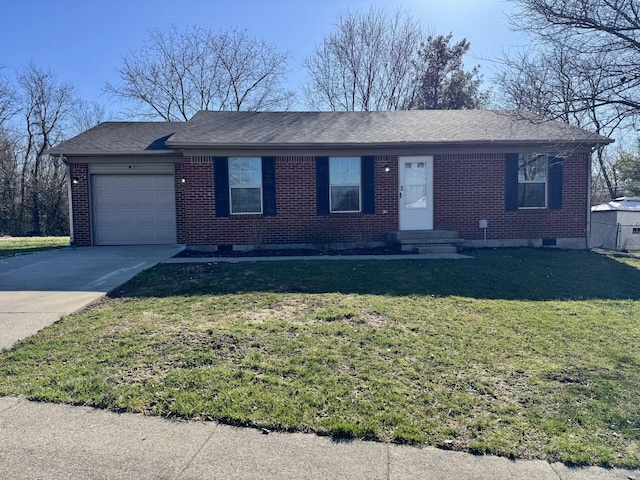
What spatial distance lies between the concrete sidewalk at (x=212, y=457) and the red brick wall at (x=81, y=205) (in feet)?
34.7

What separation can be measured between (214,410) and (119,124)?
46.8 feet

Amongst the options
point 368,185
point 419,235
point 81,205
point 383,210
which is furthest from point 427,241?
point 81,205

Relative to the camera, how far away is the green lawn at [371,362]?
3.01m

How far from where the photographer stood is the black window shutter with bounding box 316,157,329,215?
37.0 feet

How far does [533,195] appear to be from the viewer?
11758 mm

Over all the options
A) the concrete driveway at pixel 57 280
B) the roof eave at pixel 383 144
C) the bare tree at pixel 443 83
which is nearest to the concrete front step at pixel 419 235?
the roof eave at pixel 383 144

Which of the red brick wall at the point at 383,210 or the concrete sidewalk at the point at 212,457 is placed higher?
the red brick wall at the point at 383,210

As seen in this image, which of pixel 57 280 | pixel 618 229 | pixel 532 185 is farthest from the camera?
pixel 618 229

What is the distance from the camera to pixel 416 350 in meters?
4.33

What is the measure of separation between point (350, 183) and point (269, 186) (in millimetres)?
2207

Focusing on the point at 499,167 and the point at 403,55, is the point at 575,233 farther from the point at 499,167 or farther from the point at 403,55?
the point at 403,55

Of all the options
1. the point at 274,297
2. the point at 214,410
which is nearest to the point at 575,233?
the point at 274,297

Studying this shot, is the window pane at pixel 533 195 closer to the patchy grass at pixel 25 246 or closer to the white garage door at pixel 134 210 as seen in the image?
the white garage door at pixel 134 210

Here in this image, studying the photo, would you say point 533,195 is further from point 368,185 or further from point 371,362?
point 371,362
